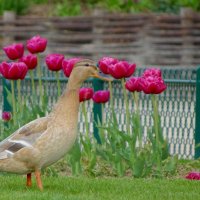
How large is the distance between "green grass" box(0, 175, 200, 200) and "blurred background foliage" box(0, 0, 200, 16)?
17.6m

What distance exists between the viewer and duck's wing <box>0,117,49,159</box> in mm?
9812

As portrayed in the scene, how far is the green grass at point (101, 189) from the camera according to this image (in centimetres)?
968

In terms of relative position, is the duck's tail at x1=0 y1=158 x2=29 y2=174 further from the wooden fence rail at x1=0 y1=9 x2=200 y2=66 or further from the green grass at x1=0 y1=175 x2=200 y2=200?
the wooden fence rail at x1=0 y1=9 x2=200 y2=66

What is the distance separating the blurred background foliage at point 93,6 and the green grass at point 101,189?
694 inches

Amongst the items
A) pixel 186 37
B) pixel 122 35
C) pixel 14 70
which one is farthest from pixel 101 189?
pixel 122 35

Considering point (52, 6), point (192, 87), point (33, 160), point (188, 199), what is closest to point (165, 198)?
point (188, 199)

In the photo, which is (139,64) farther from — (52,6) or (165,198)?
(165,198)

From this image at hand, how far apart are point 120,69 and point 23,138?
1399 millimetres

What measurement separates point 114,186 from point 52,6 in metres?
21.5

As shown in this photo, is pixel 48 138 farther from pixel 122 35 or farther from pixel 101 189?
pixel 122 35

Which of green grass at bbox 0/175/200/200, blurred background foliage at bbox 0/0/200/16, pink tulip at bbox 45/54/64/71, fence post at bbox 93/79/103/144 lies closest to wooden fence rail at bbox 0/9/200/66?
blurred background foliage at bbox 0/0/200/16

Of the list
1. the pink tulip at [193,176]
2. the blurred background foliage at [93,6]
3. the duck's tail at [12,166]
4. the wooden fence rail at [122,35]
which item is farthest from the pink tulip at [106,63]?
the blurred background foliage at [93,6]

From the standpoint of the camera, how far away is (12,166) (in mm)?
9852

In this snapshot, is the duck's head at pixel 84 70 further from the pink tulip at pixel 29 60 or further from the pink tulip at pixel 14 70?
the pink tulip at pixel 29 60
